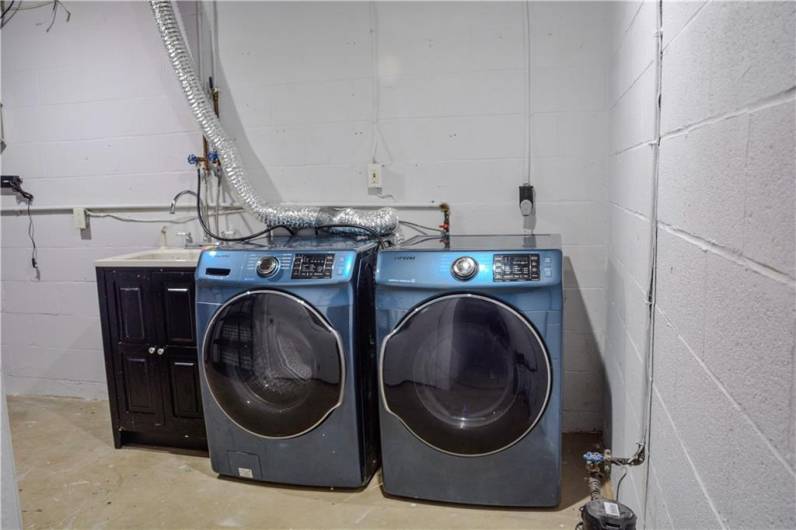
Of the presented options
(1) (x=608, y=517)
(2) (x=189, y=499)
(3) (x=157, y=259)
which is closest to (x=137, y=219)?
(3) (x=157, y=259)

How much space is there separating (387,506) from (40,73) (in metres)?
2.97

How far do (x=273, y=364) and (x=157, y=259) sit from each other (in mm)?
958

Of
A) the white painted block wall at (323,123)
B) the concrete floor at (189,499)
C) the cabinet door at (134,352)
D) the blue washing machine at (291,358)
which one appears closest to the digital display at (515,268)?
the blue washing machine at (291,358)

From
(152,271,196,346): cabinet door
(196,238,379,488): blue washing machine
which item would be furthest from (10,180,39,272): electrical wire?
(196,238,379,488): blue washing machine

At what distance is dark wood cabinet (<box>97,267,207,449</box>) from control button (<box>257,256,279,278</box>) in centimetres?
49

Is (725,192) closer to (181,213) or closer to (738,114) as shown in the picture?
(738,114)

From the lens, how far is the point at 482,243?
7.22 feet

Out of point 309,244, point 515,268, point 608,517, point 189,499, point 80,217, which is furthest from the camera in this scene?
point 80,217

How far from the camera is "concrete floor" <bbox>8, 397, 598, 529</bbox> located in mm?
2031

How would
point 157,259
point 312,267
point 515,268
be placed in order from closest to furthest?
point 515,268 → point 312,267 → point 157,259

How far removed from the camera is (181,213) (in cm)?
301

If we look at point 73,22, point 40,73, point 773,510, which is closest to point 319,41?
point 73,22

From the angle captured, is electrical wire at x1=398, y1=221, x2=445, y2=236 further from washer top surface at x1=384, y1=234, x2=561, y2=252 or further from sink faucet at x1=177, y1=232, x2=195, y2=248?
sink faucet at x1=177, y1=232, x2=195, y2=248

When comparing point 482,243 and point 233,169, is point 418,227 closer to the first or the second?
point 482,243
